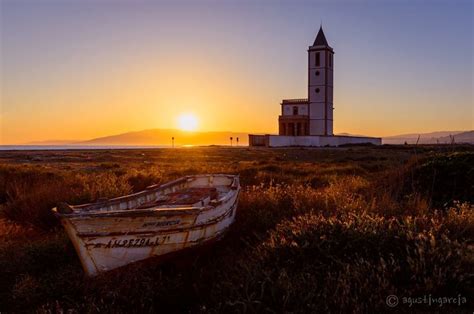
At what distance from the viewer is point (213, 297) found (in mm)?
5410

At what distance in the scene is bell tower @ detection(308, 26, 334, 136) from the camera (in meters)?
69.1

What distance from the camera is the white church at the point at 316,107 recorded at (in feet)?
226

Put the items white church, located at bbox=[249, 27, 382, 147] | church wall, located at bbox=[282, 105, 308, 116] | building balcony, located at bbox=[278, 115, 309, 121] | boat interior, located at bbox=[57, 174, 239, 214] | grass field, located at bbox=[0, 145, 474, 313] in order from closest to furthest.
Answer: grass field, located at bbox=[0, 145, 474, 313]
boat interior, located at bbox=[57, 174, 239, 214]
white church, located at bbox=[249, 27, 382, 147]
building balcony, located at bbox=[278, 115, 309, 121]
church wall, located at bbox=[282, 105, 308, 116]

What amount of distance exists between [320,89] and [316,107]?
3.35 metres

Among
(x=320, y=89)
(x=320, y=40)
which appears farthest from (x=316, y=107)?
(x=320, y=40)

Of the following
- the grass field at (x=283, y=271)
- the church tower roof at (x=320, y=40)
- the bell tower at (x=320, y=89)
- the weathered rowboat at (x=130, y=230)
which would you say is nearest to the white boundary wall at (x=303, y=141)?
the bell tower at (x=320, y=89)

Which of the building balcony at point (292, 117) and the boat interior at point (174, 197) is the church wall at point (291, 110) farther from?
the boat interior at point (174, 197)

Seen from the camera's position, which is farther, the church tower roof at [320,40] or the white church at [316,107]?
the church tower roof at [320,40]

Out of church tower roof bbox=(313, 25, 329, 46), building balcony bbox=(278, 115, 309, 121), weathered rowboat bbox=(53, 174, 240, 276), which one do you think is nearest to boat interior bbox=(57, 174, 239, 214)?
weathered rowboat bbox=(53, 174, 240, 276)

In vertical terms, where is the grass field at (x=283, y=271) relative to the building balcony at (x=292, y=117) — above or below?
below

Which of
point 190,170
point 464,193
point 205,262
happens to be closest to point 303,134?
point 190,170

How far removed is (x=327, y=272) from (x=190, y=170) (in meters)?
14.6

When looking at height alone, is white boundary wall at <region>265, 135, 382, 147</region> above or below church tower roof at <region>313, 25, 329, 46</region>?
below

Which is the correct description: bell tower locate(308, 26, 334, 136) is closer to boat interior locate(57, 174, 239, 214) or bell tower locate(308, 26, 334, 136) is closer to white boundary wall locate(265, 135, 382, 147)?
white boundary wall locate(265, 135, 382, 147)
